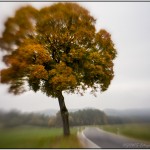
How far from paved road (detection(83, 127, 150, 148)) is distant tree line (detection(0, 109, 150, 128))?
1.51ft

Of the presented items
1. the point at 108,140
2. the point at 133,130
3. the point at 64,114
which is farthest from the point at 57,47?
the point at 133,130

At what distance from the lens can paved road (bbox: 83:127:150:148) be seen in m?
16.9

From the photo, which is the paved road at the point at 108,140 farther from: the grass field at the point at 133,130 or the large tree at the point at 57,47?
the large tree at the point at 57,47

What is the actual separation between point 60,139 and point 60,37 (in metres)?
4.53

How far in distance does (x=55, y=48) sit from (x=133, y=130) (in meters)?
5.15

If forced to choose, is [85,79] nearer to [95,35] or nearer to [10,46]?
[95,35]

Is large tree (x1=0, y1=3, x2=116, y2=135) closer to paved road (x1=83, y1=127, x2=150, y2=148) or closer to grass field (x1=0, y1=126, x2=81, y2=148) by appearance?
grass field (x1=0, y1=126, x2=81, y2=148)

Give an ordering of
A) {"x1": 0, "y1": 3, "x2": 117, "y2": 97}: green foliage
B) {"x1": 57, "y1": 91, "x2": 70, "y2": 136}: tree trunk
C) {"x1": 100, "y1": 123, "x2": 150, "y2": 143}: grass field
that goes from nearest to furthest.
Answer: {"x1": 0, "y1": 3, "x2": 117, "y2": 97}: green foliage
{"x1": 100, "y1": 123, "x2": 150, "y2": 143}: grass field
{"x1": 57, "y1": 91, "x2": 70, "y2": 136}: tree trunk

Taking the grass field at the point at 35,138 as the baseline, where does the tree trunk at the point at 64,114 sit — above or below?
above

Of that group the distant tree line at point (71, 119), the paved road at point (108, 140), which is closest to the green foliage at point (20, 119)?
the distant tree line at point (71, 119)

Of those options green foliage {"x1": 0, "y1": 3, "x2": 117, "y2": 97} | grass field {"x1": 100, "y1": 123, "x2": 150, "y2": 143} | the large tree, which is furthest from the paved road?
green foliage {"x1": 0, "y1": 3, "x2": 117, "y2": 97}

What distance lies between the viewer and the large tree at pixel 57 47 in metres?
17.8

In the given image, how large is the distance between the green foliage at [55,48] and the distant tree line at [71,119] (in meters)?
1.04

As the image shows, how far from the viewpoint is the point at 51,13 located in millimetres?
18125
